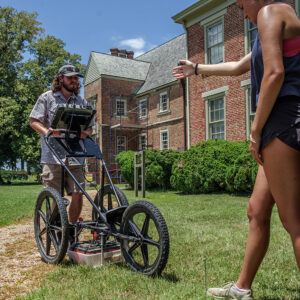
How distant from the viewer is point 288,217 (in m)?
2.04

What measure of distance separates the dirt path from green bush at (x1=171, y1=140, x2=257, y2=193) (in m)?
6.82

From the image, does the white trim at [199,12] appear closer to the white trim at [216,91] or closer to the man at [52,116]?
the white trim at [216,91]

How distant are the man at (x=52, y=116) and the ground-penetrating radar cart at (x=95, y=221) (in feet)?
0.62

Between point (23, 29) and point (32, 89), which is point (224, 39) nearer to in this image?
point (32, 89)

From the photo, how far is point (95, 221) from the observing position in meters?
3.79

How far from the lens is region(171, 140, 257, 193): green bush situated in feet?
35.7

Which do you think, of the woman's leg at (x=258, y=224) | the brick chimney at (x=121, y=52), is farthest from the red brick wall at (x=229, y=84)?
the brick chimney at (x=121, y=52)

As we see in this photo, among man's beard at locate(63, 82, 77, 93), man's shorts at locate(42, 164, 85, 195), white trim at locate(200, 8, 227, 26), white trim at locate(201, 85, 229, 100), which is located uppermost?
white trim at locate(200, 8, 227, 26)

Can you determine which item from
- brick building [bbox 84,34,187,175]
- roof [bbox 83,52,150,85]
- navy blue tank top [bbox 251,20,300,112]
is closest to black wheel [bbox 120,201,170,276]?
navy blue tank top [bbox 251,20,300,112]

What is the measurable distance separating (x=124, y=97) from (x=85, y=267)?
23.8m

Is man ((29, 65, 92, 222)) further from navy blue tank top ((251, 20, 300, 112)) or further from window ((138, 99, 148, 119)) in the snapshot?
window ((138, 99, 148, 119))

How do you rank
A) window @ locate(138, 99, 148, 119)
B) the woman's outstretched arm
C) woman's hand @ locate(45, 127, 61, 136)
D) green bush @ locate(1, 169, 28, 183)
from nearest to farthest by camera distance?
the woman's outstretched arm, woman's hand @ locate(45, 127, 61, 136), window @ locate(138, 99, 148, 119), green bush @ locate(1, 169, 28, 183)

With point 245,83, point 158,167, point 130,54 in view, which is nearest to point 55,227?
point 158,167

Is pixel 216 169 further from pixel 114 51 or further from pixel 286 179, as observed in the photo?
pixel 114 51
